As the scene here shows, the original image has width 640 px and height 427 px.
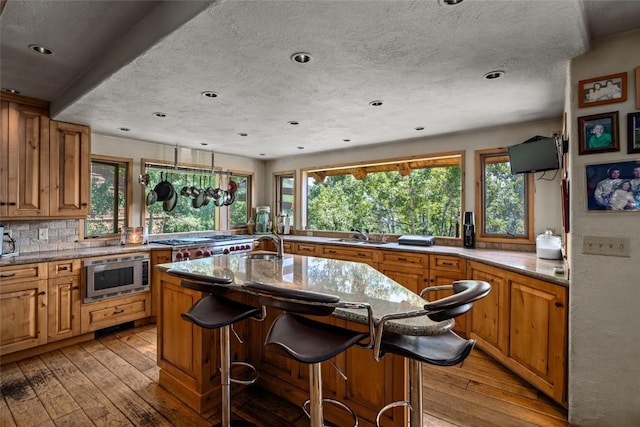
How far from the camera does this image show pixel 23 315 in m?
2.78

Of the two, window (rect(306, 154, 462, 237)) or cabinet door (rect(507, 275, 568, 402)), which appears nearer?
cabinet door (rect(507, 275, 568, 402))

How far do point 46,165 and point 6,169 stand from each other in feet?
0.98

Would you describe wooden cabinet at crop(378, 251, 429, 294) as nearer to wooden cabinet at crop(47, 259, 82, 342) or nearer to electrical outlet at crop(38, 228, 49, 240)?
wooden cabinet at crop(47, 259, 82, 342)

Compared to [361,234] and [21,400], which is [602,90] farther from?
[21,400]

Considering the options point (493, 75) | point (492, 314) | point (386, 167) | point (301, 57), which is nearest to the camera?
point (301, 57)

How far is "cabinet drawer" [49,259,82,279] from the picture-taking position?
116 inches

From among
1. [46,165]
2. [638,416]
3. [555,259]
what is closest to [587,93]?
[555,259]

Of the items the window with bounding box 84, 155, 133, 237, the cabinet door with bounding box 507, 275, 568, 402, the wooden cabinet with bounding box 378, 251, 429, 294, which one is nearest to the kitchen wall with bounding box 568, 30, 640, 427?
the cabinet door with bounding box 507, 275, 568, 402

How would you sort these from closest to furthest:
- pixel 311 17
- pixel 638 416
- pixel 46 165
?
pixel 311 17, pixel 638 416, pixel 46 165

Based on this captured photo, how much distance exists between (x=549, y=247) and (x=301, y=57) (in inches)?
106

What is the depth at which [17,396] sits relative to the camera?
7.29ft

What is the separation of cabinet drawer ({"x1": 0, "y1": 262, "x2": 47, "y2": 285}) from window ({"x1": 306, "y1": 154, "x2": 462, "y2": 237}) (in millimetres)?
3581

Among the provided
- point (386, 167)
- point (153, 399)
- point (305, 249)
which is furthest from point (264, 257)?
point (386, 167)

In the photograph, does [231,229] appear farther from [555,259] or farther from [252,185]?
[555,259]
